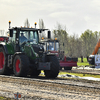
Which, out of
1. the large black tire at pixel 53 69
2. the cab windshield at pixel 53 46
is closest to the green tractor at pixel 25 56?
the large black tire at pixel 53 69

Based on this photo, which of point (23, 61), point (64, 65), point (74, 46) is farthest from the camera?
point (74, 46)

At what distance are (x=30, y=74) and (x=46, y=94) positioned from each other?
874 centimetres

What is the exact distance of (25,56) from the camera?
615 inches

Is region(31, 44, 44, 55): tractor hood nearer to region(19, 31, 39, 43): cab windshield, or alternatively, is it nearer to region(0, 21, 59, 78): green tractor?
region(0, 21, 59, 78): green tractor

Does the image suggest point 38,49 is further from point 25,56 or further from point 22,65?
point 22,65

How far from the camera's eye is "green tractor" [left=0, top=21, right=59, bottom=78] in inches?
609

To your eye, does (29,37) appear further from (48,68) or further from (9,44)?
(48,68)

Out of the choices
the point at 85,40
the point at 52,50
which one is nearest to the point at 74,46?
the point at 85,40

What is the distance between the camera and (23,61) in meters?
15.3

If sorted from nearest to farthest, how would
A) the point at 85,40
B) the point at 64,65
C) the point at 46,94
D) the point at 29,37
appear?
the point at 46,94 < the point at 29,37 < the point at 64,65 < the point at 85,40

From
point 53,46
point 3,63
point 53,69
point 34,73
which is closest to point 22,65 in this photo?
point 53,69

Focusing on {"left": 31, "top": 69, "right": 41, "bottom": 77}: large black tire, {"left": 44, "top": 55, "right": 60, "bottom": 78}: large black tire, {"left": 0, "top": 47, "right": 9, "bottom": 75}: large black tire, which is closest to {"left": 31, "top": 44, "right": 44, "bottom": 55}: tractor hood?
{"left": 44, "top": 55, "right": 60, "bottom": 78}: large black tire

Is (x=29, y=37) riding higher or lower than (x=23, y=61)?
higher

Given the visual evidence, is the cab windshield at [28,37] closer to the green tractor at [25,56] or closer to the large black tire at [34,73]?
the green tractor at [25,56]
